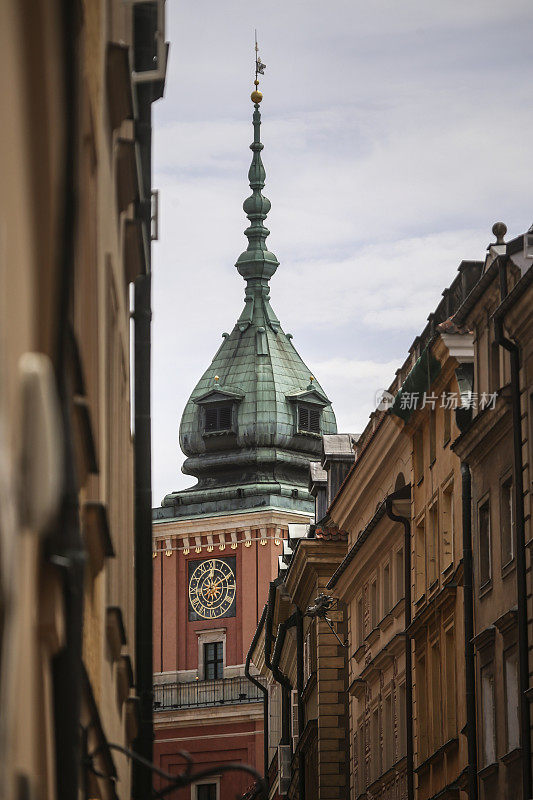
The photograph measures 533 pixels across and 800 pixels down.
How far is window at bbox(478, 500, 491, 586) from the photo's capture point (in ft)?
89.9

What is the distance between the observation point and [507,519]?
26.2 metres

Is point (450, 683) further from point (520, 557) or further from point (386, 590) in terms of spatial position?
point (386, 590)

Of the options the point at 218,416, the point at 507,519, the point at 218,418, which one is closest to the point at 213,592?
the point at 218,418

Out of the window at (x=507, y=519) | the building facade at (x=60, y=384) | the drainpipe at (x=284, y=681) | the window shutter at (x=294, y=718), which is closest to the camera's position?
the building facade at (x=60, y=384)

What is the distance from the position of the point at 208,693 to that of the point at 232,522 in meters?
9.09

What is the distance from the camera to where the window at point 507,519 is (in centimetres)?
2586

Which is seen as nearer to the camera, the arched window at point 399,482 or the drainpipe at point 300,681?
the arched window at point 399,482

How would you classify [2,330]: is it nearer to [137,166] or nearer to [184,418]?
[137,166]

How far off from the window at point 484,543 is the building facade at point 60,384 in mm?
14883

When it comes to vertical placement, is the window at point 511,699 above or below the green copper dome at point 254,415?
below

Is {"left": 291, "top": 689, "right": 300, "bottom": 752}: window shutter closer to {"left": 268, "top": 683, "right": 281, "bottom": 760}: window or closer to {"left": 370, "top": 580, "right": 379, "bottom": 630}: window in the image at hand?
{"left": 268, "top": 683, "right": 281, "bottom": 760}: window

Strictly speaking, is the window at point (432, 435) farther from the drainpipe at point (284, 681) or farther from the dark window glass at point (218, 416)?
the dark window glass at point (218, 416)

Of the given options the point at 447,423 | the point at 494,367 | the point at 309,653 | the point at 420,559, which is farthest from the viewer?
the point at 309,653

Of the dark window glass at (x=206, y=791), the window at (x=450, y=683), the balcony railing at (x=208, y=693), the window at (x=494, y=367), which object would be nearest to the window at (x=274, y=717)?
the balcony railing at (x=208, y=693)
